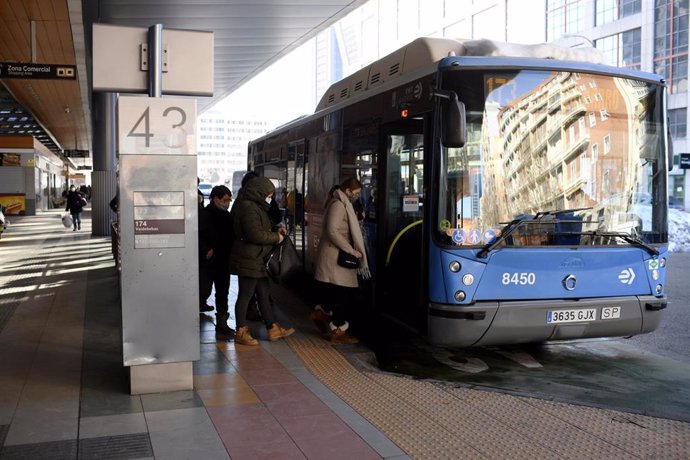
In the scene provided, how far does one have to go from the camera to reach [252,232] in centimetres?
714

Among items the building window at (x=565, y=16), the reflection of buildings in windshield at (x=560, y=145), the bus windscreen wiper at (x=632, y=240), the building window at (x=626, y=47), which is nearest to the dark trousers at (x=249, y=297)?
the reflection of buildings in windshield at (x=560, y=145)

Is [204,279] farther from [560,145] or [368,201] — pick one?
[560,145]

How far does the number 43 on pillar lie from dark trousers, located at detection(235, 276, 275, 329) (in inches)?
83.8

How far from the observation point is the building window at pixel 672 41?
43.8 meters

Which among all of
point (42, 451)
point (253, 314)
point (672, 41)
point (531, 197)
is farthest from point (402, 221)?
point (672, 41)

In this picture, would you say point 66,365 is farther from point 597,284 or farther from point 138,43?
point 597,284

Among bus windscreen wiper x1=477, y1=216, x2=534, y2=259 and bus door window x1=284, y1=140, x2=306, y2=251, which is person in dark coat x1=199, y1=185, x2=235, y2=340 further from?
bus windscreen wiper x1=477, y1=216, x2=534, y2=259

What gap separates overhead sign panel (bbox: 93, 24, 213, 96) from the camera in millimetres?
5473

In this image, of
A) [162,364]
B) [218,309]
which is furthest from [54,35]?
[162,364]

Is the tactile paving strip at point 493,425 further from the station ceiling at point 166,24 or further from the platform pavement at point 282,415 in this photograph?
the station ceiling at point 166,24

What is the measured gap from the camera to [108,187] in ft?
68.9

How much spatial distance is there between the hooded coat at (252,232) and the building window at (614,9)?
45.7m

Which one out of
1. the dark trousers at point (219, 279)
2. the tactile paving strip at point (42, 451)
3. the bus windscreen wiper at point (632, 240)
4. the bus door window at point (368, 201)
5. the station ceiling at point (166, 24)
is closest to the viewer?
the tactile paving strip at point (42, 451)

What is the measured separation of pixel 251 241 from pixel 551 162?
301cm
